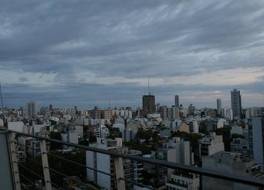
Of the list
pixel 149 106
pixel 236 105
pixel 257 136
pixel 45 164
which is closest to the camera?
pixel 45 164

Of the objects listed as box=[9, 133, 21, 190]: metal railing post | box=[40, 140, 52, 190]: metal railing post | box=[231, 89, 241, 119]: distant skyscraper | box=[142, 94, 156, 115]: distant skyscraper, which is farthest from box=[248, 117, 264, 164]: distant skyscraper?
box=[142, 94, 156, 115]: distant skyscraper

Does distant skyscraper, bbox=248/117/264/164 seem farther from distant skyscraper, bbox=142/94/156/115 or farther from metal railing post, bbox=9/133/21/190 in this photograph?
distant skyscraper, bbox=142/94/156/115

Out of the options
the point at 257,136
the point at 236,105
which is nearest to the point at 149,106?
the point at 236,105

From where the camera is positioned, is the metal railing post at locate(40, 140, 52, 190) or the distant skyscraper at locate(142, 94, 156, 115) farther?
the distant skyscraper at locate(142, 94, 156, 115)

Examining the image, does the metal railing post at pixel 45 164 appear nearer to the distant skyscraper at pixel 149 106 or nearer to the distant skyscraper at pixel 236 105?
the distant skyscraper at pixel 236 105

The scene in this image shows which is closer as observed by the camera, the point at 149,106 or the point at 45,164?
the point at 45,164

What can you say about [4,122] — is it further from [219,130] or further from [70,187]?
[219,130]

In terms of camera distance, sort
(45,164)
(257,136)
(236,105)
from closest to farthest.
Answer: (45,164) < (257,136) < (236,105)

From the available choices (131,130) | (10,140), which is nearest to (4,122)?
(10,140)

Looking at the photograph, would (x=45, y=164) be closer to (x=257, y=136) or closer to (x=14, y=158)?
(x=14, y=158)

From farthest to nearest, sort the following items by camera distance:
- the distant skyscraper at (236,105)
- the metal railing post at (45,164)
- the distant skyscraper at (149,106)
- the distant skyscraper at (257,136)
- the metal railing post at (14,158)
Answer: the distant skyscraper at (149,106), the distant skyscraper at (236,105), the distant skyscraper at (257,136), the metal railing post at (14,158), the metal railing post at (45,164)

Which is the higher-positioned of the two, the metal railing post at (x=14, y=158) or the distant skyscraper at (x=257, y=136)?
the metal railing post at (x=14, y=158)

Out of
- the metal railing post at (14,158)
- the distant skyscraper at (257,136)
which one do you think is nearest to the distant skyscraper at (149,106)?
the distant skyscraper at (257,136)
